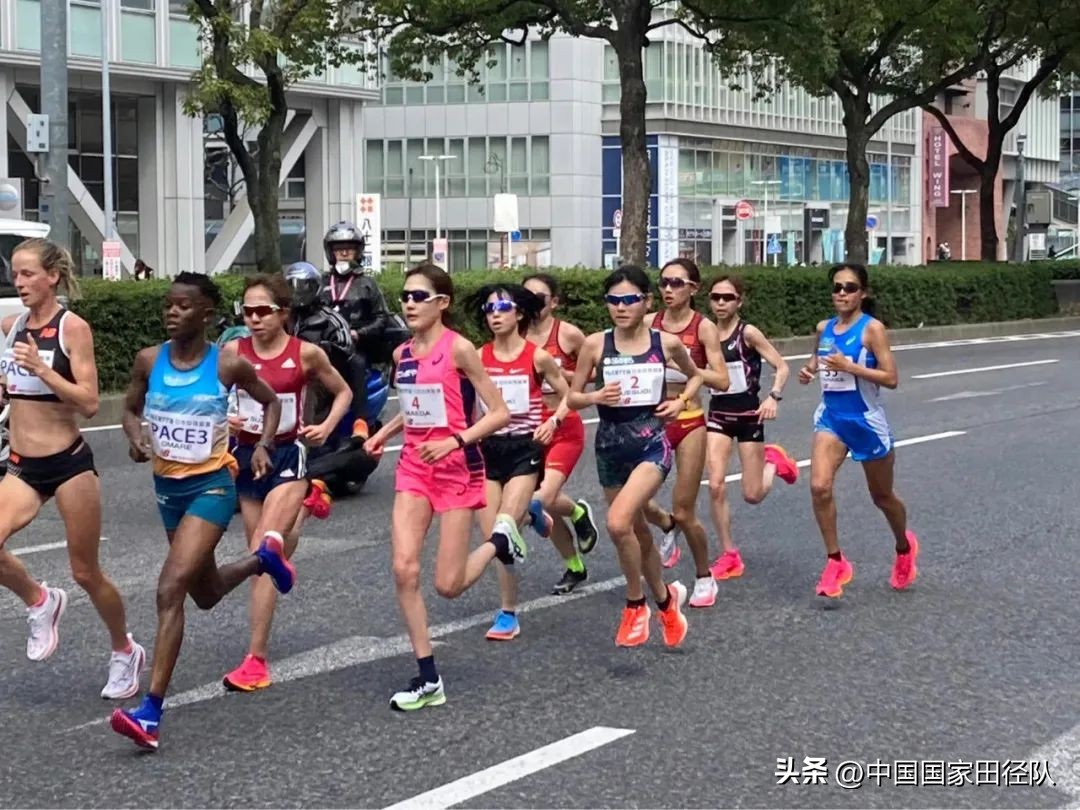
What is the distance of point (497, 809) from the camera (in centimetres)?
565

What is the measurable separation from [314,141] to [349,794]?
4359cm

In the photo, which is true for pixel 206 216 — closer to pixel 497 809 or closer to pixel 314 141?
pixel 314 141

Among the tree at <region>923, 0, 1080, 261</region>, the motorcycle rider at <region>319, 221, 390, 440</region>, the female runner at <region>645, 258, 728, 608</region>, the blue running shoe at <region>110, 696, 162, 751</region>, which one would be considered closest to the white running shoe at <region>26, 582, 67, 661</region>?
the blue running shoe at <region>110, 696, 162, 751</region>

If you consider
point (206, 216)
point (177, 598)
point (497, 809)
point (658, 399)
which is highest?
point (206, 216)

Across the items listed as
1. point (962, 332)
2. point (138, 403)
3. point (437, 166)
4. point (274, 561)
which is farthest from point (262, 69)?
point (437, 166)

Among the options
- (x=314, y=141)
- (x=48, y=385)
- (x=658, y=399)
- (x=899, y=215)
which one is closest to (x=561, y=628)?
(x=658, y=399)

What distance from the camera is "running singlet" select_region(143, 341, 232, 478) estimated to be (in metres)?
6.71

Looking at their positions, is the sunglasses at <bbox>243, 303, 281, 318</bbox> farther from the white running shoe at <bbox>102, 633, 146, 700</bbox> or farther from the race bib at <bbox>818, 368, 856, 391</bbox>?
the race bib at <bbox>818, 368, 856, 391</bbox>

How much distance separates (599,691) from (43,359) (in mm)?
2492

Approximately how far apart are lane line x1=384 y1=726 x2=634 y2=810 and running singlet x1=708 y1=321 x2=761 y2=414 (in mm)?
3699

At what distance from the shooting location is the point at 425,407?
7.25 m

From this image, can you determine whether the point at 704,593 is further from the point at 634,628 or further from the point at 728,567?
the point at 634,628

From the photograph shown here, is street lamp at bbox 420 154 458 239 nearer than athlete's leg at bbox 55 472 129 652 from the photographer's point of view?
No

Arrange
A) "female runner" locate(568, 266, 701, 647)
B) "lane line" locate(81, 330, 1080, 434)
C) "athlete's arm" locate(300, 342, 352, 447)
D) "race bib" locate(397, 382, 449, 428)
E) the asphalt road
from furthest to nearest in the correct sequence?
"lane line" locate(81, 330, 1080, 434)
"female runner" locate(568, 266, 701, 647)
"athlete's arm" locate(300, 342, 352, 447)
"race bib" locate(397, 382, 449, 428)
the asphalt road
